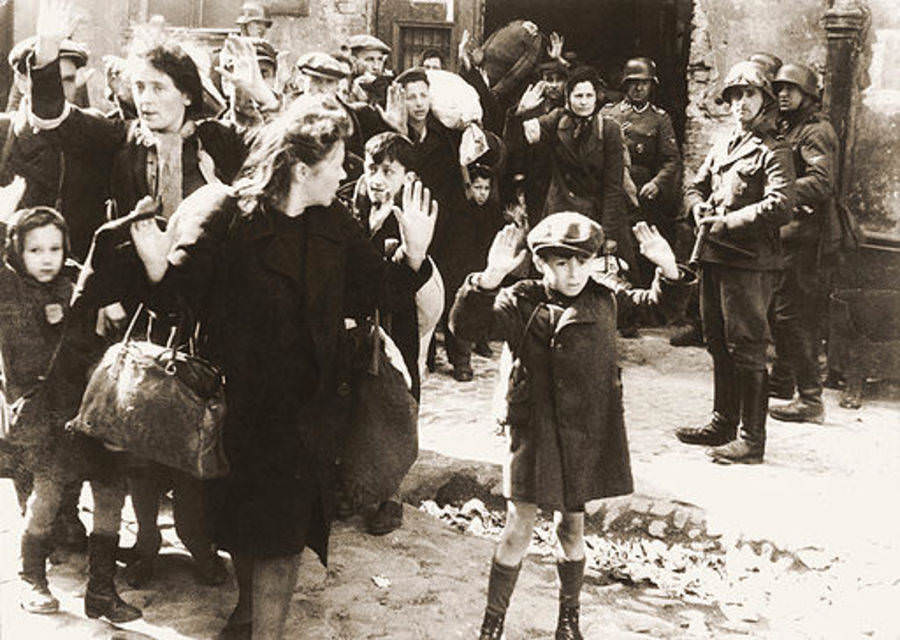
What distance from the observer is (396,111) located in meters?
7.07

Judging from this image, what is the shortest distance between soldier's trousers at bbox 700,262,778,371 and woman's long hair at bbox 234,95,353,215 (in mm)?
3671

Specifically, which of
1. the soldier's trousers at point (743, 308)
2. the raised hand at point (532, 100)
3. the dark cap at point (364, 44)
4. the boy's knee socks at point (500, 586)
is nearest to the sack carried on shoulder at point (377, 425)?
the boy's knee socks at point (500, 586)

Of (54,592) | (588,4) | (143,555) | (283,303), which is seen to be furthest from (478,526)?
(588,4)

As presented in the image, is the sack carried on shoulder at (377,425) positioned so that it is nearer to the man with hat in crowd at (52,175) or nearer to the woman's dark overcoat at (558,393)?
the woman's dark overcoat at (558,393)

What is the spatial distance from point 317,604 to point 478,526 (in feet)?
5.24

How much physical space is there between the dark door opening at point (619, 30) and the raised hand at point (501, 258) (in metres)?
9.72

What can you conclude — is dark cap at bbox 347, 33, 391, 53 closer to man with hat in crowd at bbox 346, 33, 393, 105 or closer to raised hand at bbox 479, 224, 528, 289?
man with hat in crowd at bbox 346, 33, 393, 105

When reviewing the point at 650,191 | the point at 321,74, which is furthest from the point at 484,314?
the point at 650,191

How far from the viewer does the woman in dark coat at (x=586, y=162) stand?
8.30 meters

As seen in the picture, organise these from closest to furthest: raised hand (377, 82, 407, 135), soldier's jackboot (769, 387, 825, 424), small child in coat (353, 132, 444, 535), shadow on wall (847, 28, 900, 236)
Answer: small child in coat (353, 132, 444, 535) < raised hand (377, 82, 407, 135) < soldier's jackboot (769, 387, 825, 424) < shadow on wall (847, 28, 900, 236)

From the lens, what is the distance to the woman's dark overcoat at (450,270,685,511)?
4293mm

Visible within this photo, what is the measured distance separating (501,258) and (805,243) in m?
5.09

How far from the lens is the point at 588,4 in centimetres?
1572

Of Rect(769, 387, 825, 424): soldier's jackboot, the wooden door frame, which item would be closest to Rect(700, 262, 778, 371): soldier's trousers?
Rect(769, 387, 825, 424): soldier's jackboot
